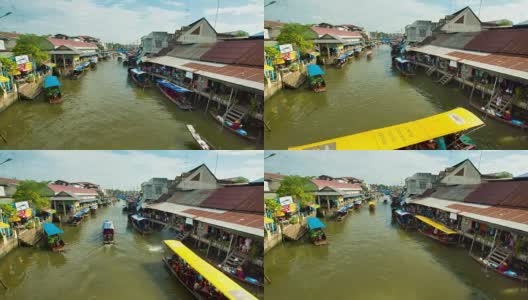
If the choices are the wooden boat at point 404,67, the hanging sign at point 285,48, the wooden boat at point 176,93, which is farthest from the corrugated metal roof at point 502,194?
the wooden boat at point 176,93

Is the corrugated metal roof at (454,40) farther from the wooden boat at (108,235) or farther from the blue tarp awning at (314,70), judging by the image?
the wooden boat at (108,235)

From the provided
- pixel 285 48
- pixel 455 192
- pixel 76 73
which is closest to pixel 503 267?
pixel 455 192

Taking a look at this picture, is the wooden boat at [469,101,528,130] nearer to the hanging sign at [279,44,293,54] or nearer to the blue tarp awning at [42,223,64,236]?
the hanging sign at [279,44,293,54]

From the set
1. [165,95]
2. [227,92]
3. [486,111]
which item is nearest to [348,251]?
[486,111]

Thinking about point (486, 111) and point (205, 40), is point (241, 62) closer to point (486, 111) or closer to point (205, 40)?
point (205, 40)

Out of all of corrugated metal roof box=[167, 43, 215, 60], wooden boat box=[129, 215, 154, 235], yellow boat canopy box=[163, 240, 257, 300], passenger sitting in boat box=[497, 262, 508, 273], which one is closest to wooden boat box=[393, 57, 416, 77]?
passenger sitting in boat box=[497, 262, 508, 273]
